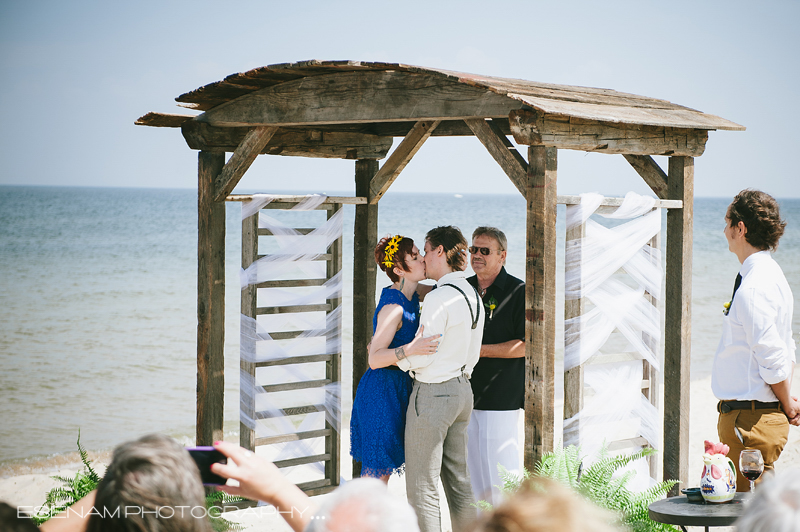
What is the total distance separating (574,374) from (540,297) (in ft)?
2.30

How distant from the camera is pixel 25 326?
1766cm

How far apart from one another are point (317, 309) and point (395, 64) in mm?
2251

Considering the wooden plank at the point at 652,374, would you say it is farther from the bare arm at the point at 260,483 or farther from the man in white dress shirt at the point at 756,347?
the bare arm at the point at 260,483

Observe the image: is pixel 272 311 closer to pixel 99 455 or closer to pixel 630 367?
pixel 630 367

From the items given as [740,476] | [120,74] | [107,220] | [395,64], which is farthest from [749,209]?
[120,74]

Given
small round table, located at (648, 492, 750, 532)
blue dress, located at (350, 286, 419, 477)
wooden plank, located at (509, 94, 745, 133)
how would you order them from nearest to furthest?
small round table, located at (648, 492, 750, 532) < wooden plank, located at (509, 94, 745, 133) < blue dress, located at (350, 286, 419, 477)

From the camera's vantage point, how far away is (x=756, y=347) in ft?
11.1

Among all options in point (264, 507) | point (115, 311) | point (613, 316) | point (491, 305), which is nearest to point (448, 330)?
point (491, 305)

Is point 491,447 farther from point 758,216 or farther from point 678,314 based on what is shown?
point 758,216

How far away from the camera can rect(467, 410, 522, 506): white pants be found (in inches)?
173

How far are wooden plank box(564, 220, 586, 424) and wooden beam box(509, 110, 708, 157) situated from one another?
0.47 m

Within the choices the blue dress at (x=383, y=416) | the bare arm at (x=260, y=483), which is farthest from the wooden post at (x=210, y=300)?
the bare arm at (x=260, y=483)

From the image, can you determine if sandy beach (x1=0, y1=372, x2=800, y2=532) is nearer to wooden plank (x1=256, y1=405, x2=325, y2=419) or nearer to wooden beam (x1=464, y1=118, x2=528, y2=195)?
wooden plank (x1=256, y1=405, x2=325, y2=419)

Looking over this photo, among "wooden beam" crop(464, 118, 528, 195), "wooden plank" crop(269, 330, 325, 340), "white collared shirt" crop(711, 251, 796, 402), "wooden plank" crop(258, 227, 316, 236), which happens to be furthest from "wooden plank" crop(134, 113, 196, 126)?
"white collared shirt" crop(711, 251, 796, 402)
